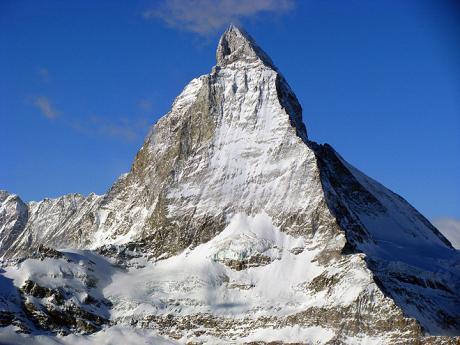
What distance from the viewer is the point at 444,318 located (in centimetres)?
19988

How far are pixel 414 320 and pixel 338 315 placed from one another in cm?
1446

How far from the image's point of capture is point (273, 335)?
189 m

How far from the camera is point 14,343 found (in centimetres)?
18325

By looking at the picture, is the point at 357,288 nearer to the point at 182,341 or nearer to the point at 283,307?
the point at 283,307

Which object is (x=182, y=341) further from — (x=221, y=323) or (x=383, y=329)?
(x=383, y=329)

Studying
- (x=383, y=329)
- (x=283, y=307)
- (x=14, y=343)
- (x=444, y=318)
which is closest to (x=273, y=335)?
(x=283, y=307)

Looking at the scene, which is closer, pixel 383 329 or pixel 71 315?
pixel 383 329

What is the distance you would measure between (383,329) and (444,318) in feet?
75.1

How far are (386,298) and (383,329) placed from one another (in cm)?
694

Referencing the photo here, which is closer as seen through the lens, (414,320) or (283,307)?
(414,320)

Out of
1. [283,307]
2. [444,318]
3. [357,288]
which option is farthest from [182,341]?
[444,318]

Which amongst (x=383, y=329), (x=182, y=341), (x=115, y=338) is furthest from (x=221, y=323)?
(x=383, y=329)

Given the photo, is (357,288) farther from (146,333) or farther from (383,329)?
(146,333)

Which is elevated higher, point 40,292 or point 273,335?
point 40,292
